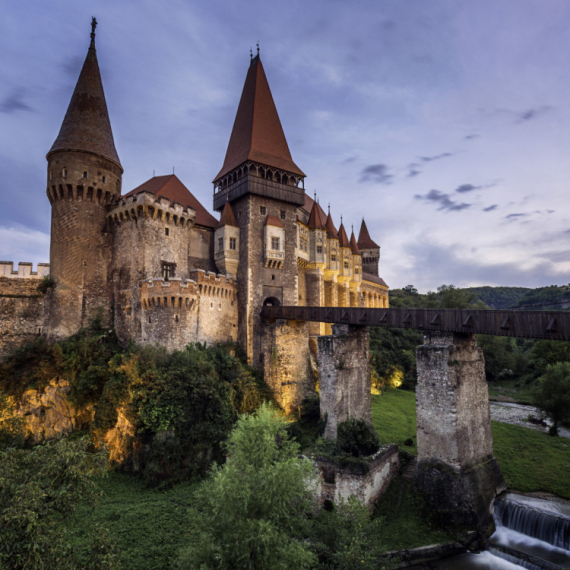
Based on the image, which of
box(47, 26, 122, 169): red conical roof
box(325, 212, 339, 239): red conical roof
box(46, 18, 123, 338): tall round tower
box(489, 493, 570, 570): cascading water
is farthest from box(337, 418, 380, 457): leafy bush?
box(47, 26, 122, 169): red conical roof

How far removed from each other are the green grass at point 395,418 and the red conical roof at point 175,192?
2110cm

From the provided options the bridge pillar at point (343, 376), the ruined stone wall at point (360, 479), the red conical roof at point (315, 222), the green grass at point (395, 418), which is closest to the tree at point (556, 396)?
the green grass at point (395, 418)

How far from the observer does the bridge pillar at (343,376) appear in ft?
67.2

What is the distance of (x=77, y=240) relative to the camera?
25.9m

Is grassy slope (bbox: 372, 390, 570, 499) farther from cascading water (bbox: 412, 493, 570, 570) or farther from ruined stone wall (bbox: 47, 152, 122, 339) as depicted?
ruined stone wall (bbox: 47, 152, 122, 339)

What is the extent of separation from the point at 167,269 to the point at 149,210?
449 cm

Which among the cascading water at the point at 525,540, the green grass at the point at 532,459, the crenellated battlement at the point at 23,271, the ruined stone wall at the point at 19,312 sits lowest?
the cascading water at the point at 525,540

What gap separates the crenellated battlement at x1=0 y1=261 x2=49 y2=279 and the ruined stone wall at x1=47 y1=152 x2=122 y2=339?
86cm

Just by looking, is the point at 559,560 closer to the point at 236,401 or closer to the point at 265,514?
the point at 265,514

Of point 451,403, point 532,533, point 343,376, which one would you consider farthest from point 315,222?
point 532,533

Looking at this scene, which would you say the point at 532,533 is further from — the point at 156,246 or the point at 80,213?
the point at 80,213

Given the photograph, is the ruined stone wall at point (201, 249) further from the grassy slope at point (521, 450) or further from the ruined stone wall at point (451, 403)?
the ruined stone wall at point (451, 403)

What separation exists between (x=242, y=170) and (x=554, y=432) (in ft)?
103

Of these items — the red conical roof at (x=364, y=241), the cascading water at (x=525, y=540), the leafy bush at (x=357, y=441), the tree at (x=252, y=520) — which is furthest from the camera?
the red conical roof at (x=364, y=241)
